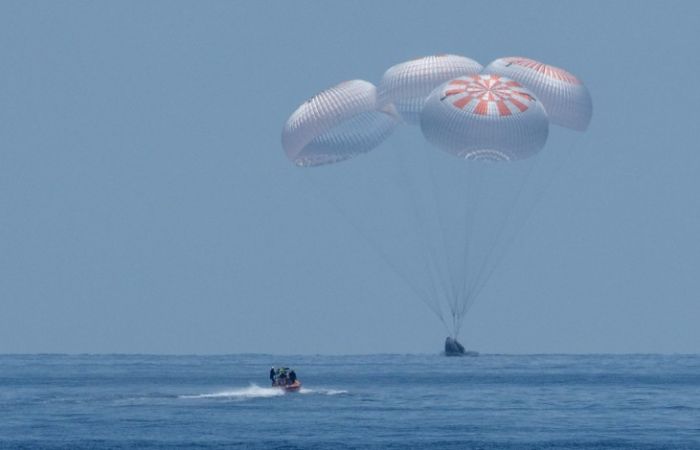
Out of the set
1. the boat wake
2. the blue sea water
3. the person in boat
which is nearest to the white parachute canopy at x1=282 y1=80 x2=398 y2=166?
the blue sea water

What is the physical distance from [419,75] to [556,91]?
492cm

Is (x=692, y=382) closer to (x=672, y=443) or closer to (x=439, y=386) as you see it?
(x=439, y=386)

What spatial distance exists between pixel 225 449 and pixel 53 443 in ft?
18.4

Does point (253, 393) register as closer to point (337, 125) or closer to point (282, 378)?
point (282, 378)

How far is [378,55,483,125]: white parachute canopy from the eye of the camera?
5472 cm

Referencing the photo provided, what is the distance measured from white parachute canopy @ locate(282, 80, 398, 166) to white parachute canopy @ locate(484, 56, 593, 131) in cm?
482

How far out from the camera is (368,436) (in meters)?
48.0

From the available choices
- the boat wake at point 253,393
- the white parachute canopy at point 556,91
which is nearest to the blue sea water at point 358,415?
the boat wake at point 253,393

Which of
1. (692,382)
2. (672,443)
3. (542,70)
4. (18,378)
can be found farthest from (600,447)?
(18,378)

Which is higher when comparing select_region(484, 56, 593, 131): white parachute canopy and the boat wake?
select_region(484, 56, 593, 131): white parachute canopy

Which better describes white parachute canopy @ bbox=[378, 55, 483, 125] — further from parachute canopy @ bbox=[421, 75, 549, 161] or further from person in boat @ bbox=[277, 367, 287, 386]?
person in boat @ bbox=[277, 367, 287, 386]

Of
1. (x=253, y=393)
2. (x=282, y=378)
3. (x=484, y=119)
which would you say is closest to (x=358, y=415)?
(x=282, y=378)

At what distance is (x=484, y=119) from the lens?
51.0 m

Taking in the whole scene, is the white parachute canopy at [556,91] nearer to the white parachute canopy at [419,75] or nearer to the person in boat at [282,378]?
the white parachute canopy at [419,75]
